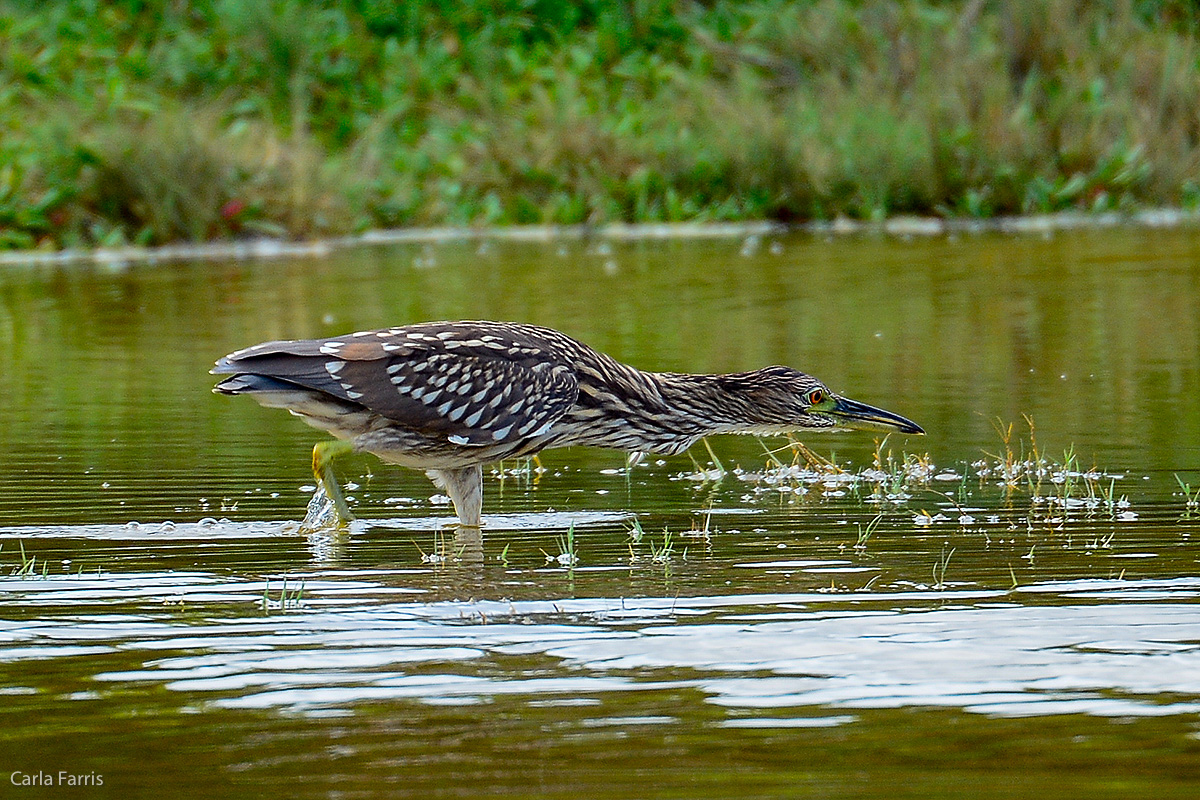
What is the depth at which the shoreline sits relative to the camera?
64.2ft

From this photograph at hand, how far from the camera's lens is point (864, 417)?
26.6ft

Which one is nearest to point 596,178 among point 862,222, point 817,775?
point 862,222

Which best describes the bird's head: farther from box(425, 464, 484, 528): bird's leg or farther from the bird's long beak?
box(425, 464, 484, 528): bird's leg

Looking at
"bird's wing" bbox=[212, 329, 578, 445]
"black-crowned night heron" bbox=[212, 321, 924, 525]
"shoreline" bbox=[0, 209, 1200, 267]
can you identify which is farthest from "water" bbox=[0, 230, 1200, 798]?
"shoreline" bbox=[0, 209, 1200, 267]

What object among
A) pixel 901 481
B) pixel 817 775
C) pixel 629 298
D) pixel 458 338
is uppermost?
pixel 629 298

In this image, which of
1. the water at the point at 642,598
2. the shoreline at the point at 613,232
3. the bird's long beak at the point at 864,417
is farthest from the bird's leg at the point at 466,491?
the shoreline at the point at 613,232

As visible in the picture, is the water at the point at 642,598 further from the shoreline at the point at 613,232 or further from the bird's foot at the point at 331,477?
the shoreline at the point at 613,232

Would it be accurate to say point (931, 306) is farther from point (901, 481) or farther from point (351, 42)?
point (351, 42)

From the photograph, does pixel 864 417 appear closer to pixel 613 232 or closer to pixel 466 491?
pixel 466 491

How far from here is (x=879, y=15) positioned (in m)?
24.8

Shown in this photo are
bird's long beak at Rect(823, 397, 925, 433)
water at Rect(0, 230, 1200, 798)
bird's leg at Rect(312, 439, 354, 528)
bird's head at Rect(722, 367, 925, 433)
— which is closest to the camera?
water at Rect(0, 230, 1200, 798)

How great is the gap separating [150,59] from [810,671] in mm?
23247

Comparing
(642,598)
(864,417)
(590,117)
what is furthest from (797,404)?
(590,117)

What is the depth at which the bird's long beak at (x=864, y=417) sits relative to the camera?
798cm
